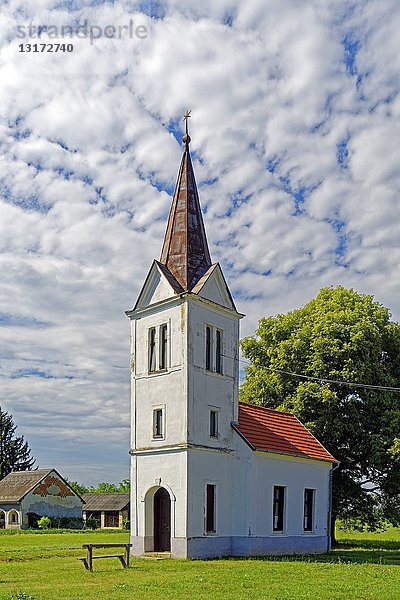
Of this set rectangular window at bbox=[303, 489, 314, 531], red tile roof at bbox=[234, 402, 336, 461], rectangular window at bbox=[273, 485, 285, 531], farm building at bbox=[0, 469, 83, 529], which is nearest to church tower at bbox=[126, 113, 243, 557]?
red tile roof at bbox=[234, 402, 336, 461]

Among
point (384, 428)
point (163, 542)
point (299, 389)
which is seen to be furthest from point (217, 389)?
point (384, 428)

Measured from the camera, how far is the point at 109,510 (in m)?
71.6

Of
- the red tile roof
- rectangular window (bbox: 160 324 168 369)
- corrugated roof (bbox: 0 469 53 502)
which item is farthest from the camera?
corrugated roof (bbox: 0 469 53 502)

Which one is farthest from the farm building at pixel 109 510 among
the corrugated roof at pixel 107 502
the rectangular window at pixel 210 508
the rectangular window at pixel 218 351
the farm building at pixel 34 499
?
the rectangular window at pixel 218 351

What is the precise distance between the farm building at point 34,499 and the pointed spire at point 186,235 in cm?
3943

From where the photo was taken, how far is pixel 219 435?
2838cm

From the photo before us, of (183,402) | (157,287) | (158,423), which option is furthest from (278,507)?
(157,287)

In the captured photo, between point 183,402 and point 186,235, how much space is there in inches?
304

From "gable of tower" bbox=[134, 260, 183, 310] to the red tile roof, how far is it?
6472 millimetres

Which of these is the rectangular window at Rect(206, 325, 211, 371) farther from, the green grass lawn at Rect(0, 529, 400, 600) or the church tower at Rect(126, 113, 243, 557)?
the green grass lawn at Rect(0, 529, 400, 600)

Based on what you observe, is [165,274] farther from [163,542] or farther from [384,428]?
[384,428]

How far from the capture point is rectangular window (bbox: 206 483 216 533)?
2728 cm

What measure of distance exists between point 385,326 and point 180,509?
17.7 metres

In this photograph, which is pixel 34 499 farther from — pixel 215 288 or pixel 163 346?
pixel 215 288
